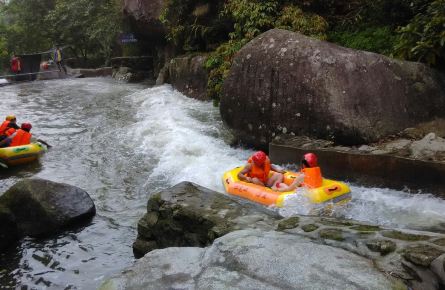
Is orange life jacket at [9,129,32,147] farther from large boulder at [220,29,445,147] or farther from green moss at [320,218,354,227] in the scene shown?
green moss at [320,218,354,227]

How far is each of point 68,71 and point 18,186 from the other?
2375 cm

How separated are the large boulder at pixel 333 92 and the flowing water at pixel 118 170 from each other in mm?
1078

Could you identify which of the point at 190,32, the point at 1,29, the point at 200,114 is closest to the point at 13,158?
the point at 200,114

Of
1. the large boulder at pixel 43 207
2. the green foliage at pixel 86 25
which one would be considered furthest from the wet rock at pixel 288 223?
the green foliage at pixel 86 25

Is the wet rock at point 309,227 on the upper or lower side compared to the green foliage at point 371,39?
lower

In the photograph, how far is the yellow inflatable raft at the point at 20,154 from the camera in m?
10.1

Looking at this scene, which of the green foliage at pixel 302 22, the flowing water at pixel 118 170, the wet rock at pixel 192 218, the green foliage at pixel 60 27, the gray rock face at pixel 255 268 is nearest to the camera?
the gray rock face at pixel 255 268

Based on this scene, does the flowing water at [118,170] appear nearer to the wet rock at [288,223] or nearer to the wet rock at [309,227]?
the wet rock at [288,223]

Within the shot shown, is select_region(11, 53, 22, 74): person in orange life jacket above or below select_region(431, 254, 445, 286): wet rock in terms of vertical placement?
below

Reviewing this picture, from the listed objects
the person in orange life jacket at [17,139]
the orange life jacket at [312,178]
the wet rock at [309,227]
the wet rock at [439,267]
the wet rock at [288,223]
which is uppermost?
the wet rock at [439,267]

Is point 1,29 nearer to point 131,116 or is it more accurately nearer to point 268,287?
point 131,116

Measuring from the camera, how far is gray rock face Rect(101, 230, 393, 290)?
3.15 metres

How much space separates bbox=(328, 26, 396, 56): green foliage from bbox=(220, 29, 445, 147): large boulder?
1.66m

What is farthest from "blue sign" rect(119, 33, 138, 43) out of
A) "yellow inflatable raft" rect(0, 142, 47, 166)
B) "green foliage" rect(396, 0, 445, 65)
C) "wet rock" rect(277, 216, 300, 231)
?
"wet rock" rect(277, 216, 300, 231)
